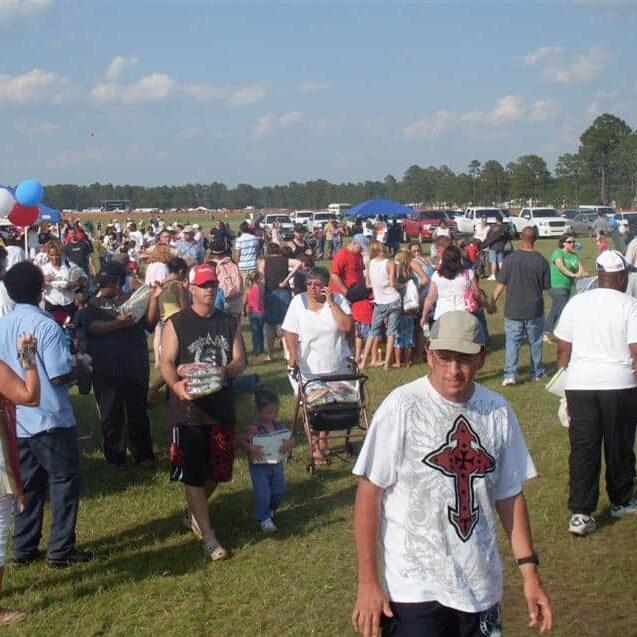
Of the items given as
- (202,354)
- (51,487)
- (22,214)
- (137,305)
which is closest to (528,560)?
(202,354)

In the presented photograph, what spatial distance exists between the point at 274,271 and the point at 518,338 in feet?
12.4

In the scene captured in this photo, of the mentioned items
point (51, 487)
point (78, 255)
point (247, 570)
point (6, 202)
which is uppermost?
point (6, 202)

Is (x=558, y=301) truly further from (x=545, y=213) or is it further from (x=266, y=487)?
(x=545, y=213)

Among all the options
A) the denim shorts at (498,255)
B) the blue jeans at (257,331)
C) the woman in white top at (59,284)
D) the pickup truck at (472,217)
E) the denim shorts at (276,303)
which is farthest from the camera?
the pickup truck at (472,217)

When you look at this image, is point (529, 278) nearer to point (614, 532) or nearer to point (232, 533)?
point (614, 532)

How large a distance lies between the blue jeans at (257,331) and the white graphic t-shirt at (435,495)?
9.84 metres

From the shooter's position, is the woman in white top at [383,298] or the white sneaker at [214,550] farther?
the woman in white top at [383,298]

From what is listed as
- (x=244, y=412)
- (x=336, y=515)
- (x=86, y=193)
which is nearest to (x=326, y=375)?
(x=336, y=515)

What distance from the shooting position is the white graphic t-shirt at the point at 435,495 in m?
2.82

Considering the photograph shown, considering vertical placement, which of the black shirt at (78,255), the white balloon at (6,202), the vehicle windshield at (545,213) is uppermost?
the white balloon at (6,202)

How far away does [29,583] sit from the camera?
17.0 ft

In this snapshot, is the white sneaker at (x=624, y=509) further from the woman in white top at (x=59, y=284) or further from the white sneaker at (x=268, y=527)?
the woman in white top at (x=59, y=284)

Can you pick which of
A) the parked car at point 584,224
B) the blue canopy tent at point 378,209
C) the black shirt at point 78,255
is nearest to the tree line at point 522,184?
the parked car at point 584,224

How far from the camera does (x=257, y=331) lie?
42.7 feet
